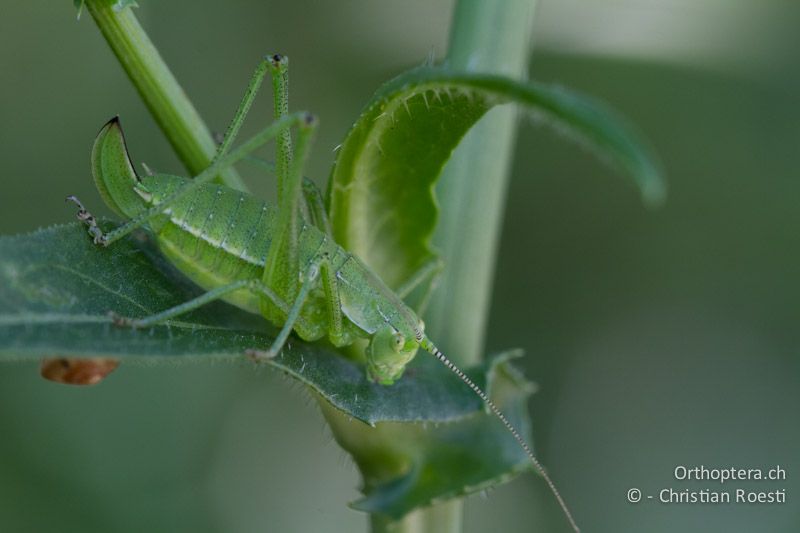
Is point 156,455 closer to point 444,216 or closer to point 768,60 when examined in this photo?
point 444,216

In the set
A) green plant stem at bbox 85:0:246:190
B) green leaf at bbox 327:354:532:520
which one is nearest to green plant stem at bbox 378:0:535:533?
green leaf at bbox 327:354:532:520

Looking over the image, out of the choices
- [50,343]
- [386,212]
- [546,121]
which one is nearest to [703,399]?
[386,212]

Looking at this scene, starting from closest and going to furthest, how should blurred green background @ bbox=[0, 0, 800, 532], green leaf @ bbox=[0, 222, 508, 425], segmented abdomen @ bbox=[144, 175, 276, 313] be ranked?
green leaf @ bbox=[0, 222, 508, 425]
segmented abdomen @ bbox=[144, 175, 276, 313]
blurred green background @ bbox=[0, 0, 800, 532]

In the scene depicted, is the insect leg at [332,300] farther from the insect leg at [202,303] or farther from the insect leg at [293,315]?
the insect leg at [202,303]

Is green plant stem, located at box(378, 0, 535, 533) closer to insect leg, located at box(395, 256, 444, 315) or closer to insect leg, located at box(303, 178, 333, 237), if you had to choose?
insect leg, located at box(395, 256, 444, 315)

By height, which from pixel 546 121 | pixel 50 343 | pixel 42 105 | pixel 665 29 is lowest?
pixel 546 121
